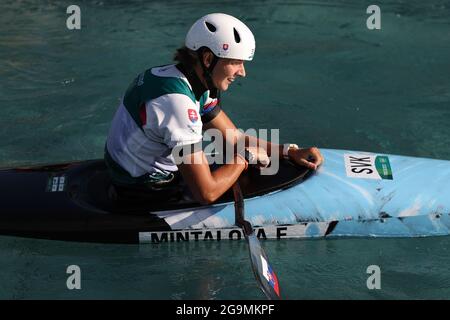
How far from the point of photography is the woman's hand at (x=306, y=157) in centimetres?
480

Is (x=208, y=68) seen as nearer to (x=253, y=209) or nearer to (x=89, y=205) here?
(x=253, y=209)

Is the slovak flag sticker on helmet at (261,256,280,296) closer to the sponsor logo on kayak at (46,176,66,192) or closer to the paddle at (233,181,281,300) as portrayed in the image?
the paddle at (233,181,281,300)

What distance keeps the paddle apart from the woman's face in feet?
2.63

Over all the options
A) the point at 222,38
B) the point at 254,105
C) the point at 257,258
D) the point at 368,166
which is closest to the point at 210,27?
the point at 222,38

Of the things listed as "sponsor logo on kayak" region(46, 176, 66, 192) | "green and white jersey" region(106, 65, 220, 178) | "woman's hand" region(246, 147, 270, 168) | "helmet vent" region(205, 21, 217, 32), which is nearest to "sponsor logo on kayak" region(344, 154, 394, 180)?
"woman's hand" region(246, 147, 270, 168)

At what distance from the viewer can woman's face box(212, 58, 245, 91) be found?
4000mm

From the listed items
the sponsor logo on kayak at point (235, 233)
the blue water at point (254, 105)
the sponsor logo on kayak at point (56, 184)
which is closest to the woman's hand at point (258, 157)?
the sponsor logo on kayak at point (235, 233)

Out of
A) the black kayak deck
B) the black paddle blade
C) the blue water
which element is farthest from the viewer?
the black kayak deck

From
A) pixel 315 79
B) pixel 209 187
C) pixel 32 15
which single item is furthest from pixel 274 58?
pixel 209 187

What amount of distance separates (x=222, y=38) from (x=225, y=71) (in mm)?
194

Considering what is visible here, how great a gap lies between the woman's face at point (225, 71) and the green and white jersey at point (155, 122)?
0.15 metres

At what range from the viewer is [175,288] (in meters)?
Answer: 4.39

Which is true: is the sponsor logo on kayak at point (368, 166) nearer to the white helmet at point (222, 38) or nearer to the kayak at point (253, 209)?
the kayak at point (253, 209)

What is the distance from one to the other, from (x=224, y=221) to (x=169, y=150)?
2.20 ft
